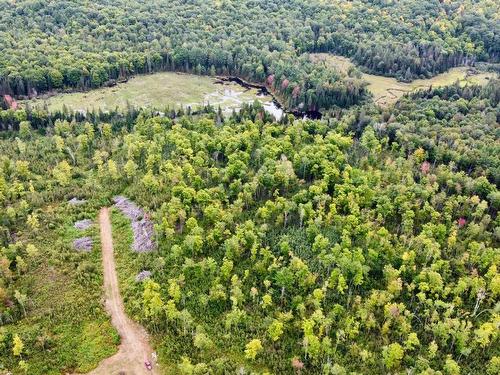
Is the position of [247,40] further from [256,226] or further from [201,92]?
[256,226]

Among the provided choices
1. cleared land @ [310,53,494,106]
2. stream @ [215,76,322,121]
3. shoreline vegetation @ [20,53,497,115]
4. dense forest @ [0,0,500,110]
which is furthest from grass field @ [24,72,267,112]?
cleared land @ [310,53,494,106]

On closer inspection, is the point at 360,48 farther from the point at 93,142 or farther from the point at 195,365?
the point at 195,365

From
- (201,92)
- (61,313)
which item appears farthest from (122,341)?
(201,92)

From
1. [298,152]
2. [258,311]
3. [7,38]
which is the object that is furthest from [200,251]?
[7,38]

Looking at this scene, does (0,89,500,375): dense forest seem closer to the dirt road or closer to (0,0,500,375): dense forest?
(0,0,500,375): dense forest

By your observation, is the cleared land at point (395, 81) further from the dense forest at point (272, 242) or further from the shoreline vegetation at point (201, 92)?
the dense forest at point (272, 242)
